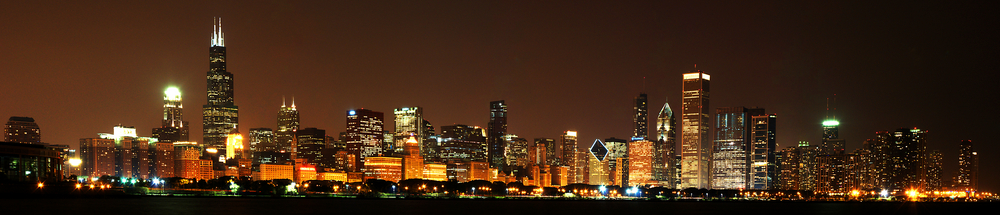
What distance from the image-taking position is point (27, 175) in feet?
484

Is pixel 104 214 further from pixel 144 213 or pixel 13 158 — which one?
pixel 13 158

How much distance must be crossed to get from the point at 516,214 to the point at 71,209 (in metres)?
58.0

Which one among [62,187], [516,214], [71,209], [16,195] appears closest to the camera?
[71,209]

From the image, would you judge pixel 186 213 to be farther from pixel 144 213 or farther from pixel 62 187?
pixel 62 187

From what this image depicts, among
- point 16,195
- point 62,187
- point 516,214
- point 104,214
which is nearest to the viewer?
point 104,214

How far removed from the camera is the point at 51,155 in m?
155

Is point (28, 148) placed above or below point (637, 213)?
above

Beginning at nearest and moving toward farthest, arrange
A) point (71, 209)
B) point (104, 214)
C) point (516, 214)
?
point (104, 214), point (71, 209), point (516, 214)

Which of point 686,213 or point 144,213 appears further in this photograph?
point 686,213

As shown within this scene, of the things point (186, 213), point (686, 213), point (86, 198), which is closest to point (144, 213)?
point (186, 213)

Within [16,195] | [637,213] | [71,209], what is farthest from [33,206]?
[637,213]

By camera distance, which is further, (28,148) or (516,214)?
(28,148)

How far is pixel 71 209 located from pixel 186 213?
15124 millimetres

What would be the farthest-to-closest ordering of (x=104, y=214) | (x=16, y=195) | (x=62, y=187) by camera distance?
(x=62, y=187), (x=16, y=195), (x=104, y=214)
